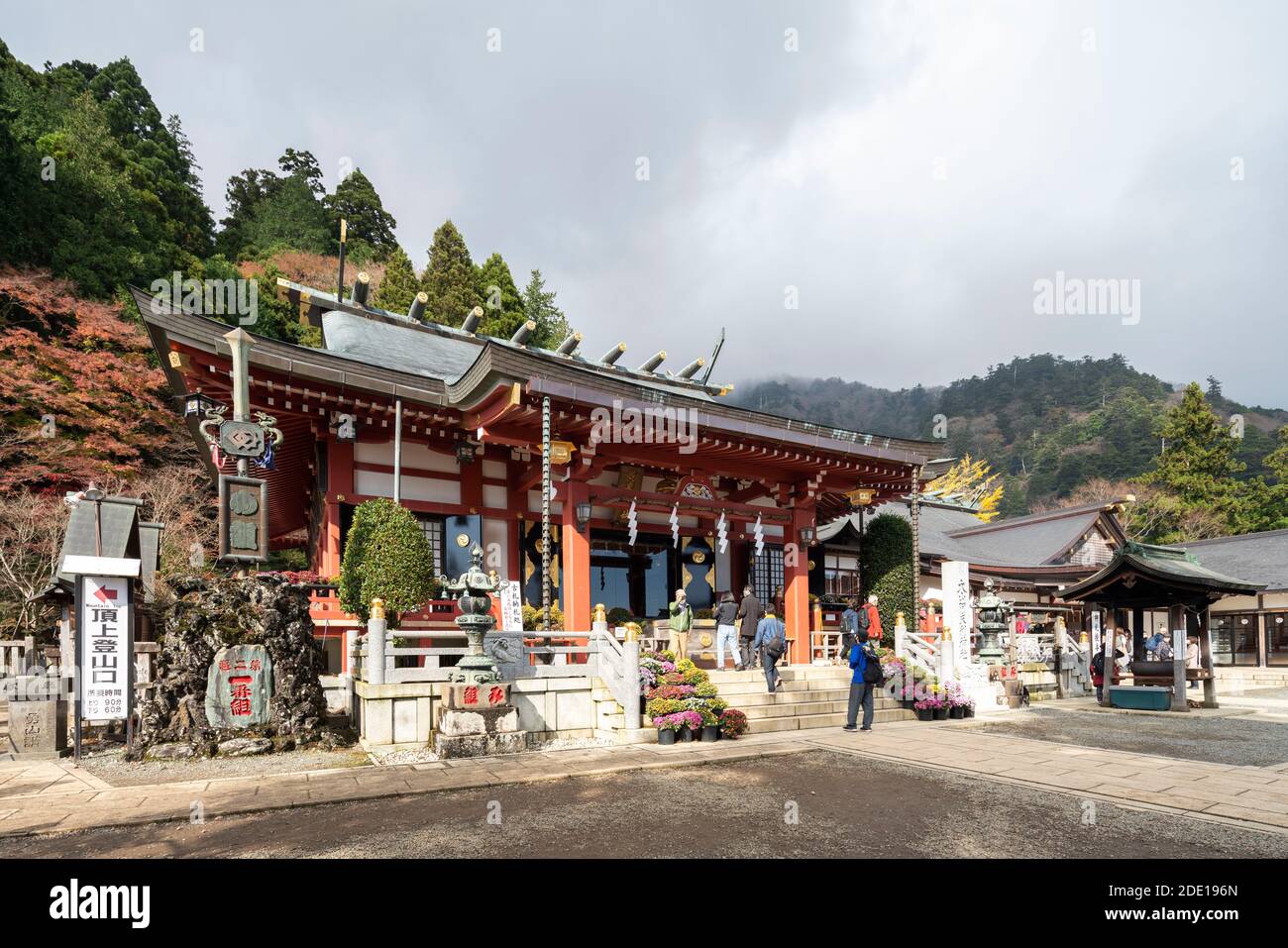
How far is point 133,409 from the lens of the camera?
82.4 ft

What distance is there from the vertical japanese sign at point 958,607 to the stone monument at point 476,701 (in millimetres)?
10026

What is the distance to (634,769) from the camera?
370 inches

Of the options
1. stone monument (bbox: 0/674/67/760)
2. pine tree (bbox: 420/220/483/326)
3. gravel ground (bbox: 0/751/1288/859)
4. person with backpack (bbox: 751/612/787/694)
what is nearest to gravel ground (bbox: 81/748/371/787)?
stone monument (bbox: 0/674/67/760)

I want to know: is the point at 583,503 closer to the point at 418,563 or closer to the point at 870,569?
the point at 418,563

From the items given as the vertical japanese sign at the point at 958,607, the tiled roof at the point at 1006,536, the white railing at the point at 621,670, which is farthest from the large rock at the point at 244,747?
the tiled roof at the point at 1006,536

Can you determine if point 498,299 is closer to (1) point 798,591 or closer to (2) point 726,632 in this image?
(1) point 798,591

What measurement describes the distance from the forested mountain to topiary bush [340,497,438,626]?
4752 cm

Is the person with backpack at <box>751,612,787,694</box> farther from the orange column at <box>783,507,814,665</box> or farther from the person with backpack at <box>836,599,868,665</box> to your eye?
the orange column at <box>783,507,814,665</box>

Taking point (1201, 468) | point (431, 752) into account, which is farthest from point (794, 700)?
point (1201, 468)

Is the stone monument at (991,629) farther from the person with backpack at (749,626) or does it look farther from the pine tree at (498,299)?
the pine tree at (498,299)

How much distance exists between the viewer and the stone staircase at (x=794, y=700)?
12727mm

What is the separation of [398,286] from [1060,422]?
87.1 meters

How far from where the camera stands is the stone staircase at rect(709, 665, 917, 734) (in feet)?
41.8

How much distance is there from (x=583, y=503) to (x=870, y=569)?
9.12 m
